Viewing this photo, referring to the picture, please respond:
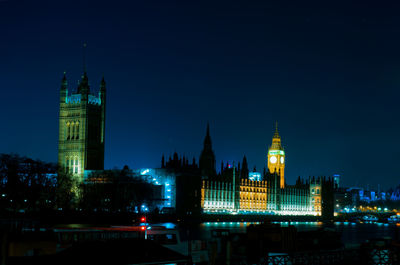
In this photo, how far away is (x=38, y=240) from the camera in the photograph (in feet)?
80.7

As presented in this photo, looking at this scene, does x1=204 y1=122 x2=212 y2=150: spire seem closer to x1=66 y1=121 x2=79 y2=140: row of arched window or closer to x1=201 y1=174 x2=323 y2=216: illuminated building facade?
x1=201 y1=174 x2=323 y2=216: illuminated building facade

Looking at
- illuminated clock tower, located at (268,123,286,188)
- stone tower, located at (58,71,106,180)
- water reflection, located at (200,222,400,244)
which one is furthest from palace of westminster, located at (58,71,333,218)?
illuminated clock tower, located at (268,123,286,188)

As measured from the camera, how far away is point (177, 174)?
11569cm

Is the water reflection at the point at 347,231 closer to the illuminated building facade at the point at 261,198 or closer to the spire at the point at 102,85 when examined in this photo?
the illuminated building facade at the point at 261,198

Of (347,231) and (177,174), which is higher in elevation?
(177,174)

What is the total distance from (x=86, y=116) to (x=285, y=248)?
92.2m

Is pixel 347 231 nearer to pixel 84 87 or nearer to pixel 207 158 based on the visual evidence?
pixel 207 158

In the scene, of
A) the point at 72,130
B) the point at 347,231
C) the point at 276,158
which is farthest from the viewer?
the point at 276,158

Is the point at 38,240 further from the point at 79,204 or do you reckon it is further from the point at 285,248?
the point at 79,204

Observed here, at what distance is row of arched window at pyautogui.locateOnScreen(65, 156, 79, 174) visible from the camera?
123m

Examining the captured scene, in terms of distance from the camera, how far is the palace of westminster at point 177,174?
116562mm

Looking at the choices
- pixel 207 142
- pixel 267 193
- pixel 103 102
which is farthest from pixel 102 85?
pixel 267 193

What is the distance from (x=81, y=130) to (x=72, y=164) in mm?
7024

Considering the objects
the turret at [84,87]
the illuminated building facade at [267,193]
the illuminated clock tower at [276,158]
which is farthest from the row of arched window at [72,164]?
the illuminated clock tower at [276,158]
